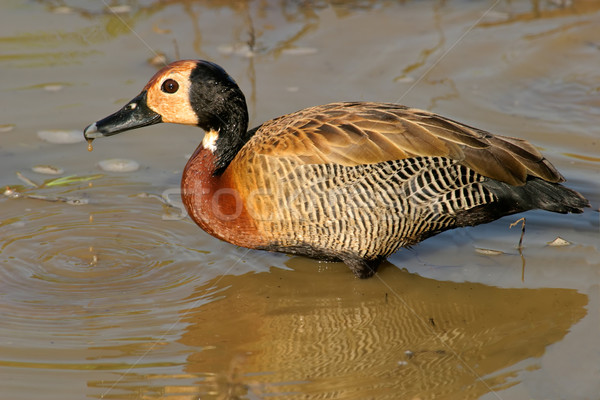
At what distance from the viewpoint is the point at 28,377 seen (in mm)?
4270

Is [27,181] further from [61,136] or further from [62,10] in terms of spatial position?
[62,10]

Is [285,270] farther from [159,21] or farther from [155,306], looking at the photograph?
[159,21]

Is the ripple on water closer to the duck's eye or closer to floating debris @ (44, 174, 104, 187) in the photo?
floating debris @ (44, 174, 104, 187)

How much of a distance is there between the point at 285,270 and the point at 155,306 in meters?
0.97

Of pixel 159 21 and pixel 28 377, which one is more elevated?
pixel 159 21

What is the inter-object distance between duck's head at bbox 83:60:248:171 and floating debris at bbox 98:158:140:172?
3.60 ft

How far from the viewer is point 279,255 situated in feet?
18.8

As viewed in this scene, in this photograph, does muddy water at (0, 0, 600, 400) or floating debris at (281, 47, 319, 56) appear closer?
muddy water at (0, 0, 600, 400)

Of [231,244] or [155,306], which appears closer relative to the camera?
[155,306]

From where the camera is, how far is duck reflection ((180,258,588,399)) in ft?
14.2

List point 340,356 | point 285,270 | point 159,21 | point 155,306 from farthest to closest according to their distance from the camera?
point 159,21 < point 285,270 < point 155,306 < point 340,356

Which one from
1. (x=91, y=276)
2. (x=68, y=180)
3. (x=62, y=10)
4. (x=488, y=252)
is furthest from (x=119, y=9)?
(x=488, y=252)

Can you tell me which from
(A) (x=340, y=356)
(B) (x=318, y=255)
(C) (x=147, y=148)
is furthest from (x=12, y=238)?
(A) (x=340, y=356)

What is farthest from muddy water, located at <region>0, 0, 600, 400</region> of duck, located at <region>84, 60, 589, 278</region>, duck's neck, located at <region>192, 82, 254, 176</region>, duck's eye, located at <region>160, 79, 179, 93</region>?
duck's eye, located at <region>160, 79, 179, 93</region>
